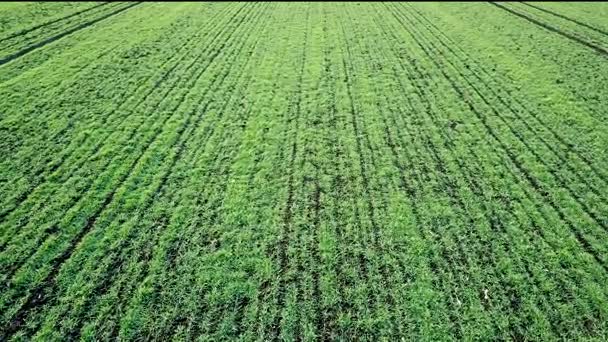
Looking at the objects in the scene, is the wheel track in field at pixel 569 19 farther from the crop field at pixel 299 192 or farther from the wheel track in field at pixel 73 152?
the wheel track in field at pixel 73 152

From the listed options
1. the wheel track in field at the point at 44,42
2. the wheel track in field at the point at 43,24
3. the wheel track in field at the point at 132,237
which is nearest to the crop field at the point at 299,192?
the wheel track in field at the point at 132,237

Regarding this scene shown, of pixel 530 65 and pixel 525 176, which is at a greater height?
pixel 530 65

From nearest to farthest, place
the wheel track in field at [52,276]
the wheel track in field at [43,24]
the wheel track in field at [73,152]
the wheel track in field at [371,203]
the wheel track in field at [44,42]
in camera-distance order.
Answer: the wheel track in field at [52,276] → the wheel track in field at [371,203] → the wheel track in field at [73,152] → the wheel track in field at [44,42] → the wheel track in field at [43,24]

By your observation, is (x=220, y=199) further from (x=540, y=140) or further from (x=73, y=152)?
(x=540, y=140)

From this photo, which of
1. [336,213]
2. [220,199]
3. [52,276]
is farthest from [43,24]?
[336,213]

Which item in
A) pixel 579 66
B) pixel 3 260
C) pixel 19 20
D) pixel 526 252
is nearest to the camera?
pixel 3 260

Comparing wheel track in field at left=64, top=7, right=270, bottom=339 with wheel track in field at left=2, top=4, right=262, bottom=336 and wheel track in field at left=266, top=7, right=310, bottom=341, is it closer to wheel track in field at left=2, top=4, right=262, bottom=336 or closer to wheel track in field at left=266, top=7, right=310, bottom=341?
wheel track in field at left=2, top=4, right=262, bottom=336

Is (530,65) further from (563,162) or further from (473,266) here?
(473,266)

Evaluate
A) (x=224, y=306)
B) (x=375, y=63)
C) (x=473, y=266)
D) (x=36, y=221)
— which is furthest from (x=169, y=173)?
(x=375, y=63)
